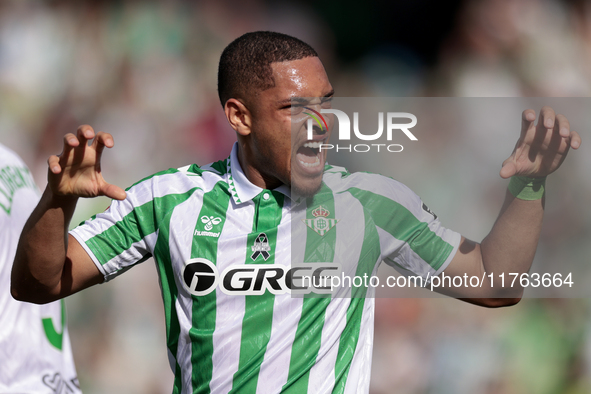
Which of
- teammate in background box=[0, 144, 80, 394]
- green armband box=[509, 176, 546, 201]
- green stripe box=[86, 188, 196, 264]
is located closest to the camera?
green armband box=[509, 176, 546, 201]

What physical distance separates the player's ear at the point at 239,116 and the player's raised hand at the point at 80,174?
1.47ft

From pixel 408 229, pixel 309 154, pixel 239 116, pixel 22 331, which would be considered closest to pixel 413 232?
pixel 408 229

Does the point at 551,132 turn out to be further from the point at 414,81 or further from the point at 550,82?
the point at 414,81

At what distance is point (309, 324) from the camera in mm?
1591

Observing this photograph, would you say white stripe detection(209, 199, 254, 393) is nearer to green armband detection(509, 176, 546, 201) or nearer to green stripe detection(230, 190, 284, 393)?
green stripe detection(230, 190, 284, 393)

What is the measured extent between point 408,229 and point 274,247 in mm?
409

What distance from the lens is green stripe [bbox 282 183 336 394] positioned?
5.18 feet

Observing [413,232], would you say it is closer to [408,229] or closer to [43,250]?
[408,229]

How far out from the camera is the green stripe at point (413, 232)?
1651 millimetres

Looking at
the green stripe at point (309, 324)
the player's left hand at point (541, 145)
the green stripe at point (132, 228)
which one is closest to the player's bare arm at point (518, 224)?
the player's left hand at point (541, 145)

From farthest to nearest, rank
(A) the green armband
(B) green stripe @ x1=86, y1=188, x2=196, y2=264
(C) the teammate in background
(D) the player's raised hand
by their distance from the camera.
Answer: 1. (C) the teammate in background
2. (B) green stripe @ x1=86, y1=188, x2=196, y2=264
3. (A) the green armband
4. (D) the player's raised hand

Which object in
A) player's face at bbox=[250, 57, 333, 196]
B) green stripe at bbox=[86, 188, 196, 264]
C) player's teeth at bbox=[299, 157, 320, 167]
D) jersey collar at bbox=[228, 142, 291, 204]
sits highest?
player's face at bbox=[250, 57, 333, 196]

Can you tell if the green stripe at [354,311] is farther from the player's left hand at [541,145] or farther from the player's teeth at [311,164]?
the player's left hand at [541,145]

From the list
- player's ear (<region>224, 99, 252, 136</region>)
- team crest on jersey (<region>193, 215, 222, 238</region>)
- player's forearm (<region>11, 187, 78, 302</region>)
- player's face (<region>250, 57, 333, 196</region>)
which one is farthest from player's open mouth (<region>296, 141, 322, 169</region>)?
player's forearm (<region>11, 187, 78, 302</region>)
